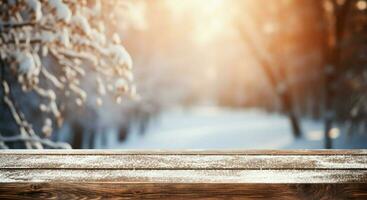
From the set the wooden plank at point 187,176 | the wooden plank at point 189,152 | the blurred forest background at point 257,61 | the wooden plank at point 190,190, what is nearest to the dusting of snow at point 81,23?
the blurred forest background at point 257,61

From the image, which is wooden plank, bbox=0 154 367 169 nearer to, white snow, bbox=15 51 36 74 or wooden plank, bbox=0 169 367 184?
wooden plank, bbox=0 169 367 184

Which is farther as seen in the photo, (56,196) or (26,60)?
(26,60)

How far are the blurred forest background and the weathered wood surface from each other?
288 cm

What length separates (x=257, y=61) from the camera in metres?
28.7

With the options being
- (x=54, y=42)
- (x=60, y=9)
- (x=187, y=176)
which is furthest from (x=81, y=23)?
(x=187, y=176)

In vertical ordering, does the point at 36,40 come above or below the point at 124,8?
below

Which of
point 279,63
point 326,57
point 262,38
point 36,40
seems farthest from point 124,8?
point 262,38

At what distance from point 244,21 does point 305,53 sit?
15.1 meters

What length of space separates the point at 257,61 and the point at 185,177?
2642cm

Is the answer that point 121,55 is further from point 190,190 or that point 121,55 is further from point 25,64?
point 190,190

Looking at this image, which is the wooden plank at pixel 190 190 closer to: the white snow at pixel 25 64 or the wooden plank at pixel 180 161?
the wooden plank at pixel 180 161

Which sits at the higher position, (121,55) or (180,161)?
(121,55)

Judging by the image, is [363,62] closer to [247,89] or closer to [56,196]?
[56,196]

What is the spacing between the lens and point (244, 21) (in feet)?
67.0
